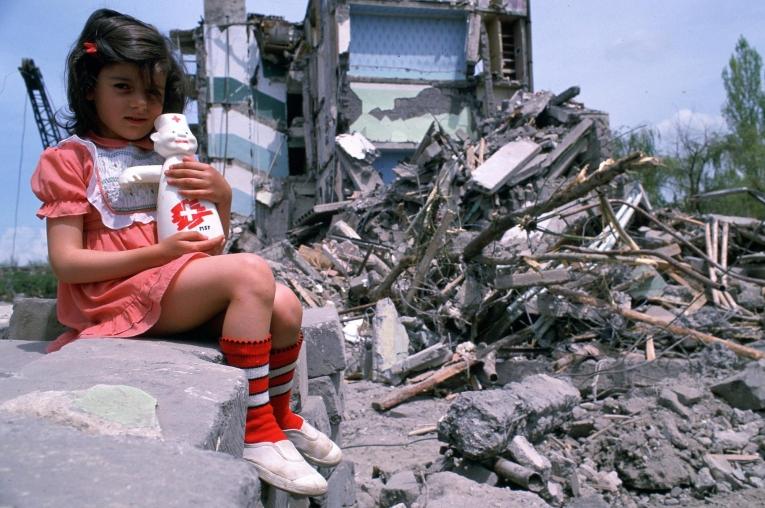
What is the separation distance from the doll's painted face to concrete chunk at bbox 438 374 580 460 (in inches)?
81.7

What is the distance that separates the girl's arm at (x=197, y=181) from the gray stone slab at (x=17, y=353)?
2.41 feet

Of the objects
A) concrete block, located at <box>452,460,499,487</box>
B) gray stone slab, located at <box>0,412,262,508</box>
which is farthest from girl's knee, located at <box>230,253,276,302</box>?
concrete block, located at <box>452,460,499,487</box>

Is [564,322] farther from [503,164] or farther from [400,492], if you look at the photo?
[503,164]

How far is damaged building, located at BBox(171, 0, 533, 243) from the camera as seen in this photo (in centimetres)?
1566

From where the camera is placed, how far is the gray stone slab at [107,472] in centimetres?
91

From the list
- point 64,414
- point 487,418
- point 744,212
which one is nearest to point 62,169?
point 64,414

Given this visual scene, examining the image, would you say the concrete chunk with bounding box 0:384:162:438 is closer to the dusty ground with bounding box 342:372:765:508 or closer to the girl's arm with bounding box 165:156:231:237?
the girl's arm with bounding box 165:156:231:237

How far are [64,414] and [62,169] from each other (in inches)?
48.7

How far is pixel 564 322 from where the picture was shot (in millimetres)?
6223

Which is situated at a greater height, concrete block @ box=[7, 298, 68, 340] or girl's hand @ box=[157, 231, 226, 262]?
girl's hand @ box=[157, 231, 226, 262]

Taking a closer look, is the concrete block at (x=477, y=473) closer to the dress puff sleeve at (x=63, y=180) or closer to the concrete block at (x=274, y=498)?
the concrete block at (x=274, y=498)

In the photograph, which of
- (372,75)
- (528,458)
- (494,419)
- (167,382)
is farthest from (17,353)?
(372,75)

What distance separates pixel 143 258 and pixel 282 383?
0.62 m

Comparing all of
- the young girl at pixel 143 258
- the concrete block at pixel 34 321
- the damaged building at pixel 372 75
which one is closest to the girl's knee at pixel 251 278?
the young girl at pixel 143 258
